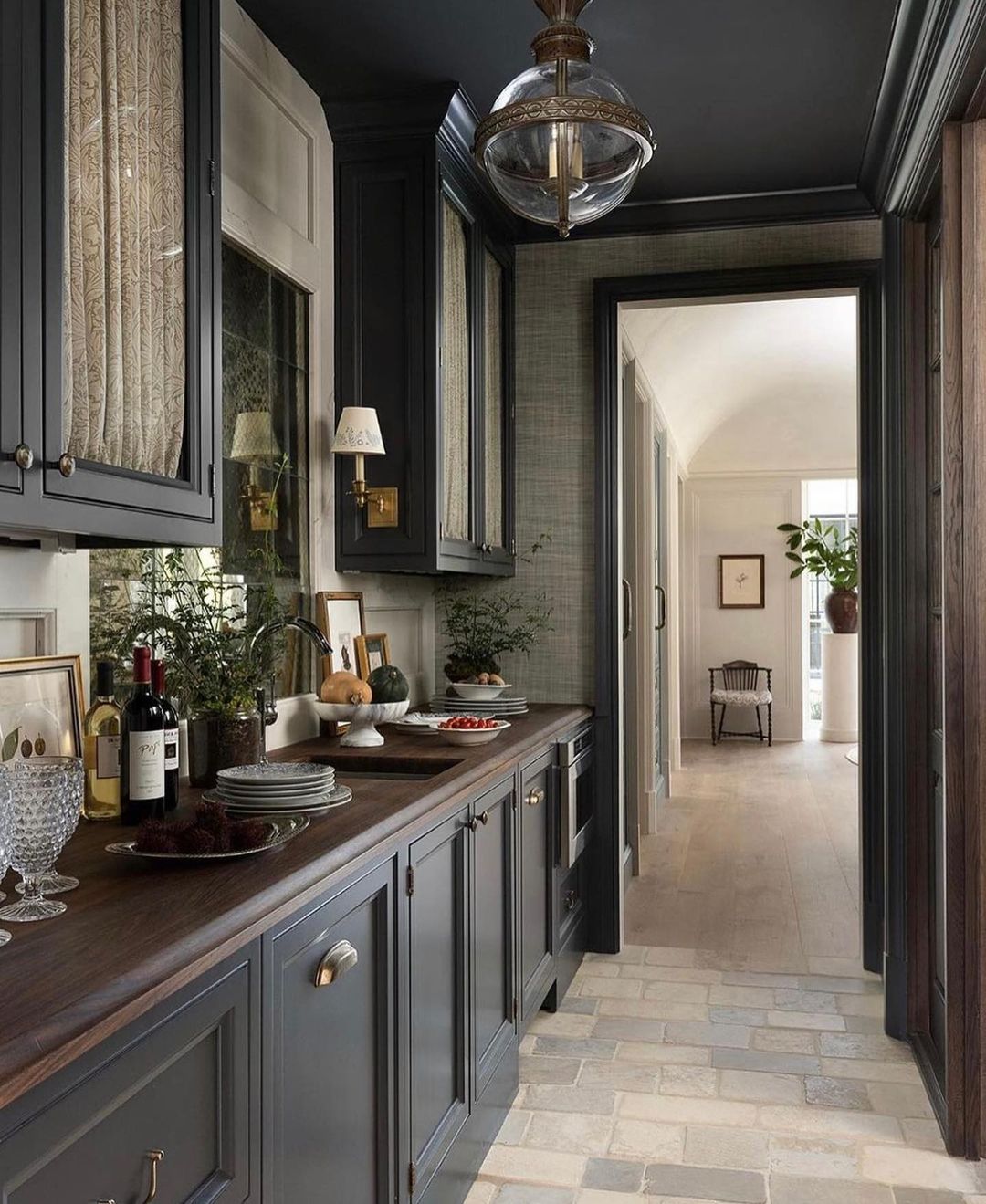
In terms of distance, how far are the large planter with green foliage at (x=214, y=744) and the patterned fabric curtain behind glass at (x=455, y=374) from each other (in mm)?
1188

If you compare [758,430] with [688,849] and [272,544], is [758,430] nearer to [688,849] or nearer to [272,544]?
[688,849]

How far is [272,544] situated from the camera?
2.83 m

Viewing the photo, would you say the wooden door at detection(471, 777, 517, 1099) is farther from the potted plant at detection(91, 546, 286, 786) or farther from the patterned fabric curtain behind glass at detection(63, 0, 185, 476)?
the patterned fabric curtain behind glass at detection(63, 0, 185, 476)

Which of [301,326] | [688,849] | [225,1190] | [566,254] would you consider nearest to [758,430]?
[688,849]

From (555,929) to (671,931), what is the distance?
1.13 metres

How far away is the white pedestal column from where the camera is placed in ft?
32.2

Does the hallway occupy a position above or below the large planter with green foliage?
below

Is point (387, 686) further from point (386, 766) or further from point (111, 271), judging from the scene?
point (111, 271)

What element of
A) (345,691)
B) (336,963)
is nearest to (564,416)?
(345,691)

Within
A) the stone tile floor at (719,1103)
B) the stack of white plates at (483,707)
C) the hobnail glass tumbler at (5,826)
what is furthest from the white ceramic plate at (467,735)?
the hobnail glass tumbler at (5,826)

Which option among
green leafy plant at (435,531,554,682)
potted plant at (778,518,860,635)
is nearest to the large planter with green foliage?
green leafy plant at (435,531,554,682)

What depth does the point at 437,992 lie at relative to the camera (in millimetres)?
2197

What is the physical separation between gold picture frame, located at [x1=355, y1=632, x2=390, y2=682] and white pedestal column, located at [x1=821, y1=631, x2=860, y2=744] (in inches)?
276

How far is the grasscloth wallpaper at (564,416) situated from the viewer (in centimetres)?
407
